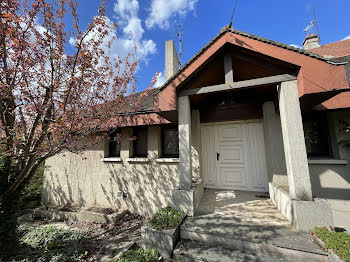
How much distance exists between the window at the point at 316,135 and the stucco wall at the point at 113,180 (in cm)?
479

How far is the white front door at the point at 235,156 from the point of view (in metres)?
5.41

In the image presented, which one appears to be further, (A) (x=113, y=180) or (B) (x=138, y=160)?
(A) (x=113, y=180)

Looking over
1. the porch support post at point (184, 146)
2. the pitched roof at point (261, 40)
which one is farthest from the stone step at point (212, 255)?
the pitched roof at point (261, 40)

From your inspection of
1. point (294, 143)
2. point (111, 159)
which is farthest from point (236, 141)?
point (111, 159)

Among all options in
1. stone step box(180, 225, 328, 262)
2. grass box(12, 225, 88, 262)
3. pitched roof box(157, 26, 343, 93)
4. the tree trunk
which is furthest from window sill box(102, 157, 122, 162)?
pitched roof box(157, 26, 343, 93)

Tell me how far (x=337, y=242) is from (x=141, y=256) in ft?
11.8

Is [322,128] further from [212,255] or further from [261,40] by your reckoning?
[212,255]

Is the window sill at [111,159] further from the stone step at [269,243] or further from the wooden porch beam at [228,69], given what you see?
the wooden porch beam at [228,69]

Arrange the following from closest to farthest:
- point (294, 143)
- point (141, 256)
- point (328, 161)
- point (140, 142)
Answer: point (141, 256) < point (294, 143) < point (328, 161) < point (140, 142)

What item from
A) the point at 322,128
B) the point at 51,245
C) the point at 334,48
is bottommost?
the point at 51,245

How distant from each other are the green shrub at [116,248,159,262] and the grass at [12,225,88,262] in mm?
1719

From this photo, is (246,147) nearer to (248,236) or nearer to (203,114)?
(203,114)

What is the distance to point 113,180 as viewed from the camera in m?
6.36

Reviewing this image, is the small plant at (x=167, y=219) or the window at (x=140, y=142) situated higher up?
the window at (x=140, y=142)
